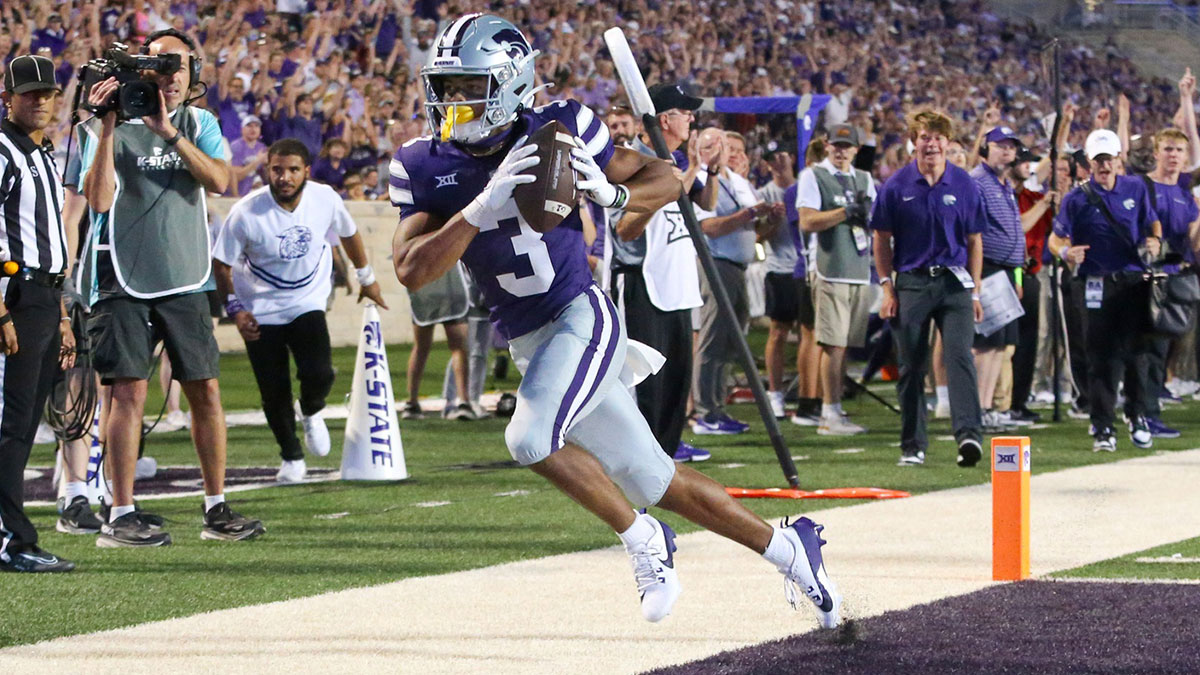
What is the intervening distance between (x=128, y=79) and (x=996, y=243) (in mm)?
6751

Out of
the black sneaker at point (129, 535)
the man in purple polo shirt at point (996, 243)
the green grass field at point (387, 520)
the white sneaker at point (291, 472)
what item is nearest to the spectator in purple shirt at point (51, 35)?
the green grass field at point (387, 520)

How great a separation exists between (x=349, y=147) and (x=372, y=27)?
2.77m

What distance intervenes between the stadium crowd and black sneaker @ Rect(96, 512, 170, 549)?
0.17ft

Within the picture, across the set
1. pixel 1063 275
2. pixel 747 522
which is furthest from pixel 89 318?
pixel 1063 275

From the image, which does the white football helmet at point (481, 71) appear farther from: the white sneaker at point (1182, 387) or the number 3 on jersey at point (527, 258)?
the white sneaker at point (1182, 387)

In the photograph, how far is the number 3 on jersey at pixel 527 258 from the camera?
16.4 ft

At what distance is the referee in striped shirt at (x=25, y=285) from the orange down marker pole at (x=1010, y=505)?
3354 millimetres

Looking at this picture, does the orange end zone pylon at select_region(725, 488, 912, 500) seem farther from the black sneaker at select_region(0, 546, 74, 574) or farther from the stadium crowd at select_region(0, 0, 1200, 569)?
the black sneaker at select_region(0, 546, 74, 574)

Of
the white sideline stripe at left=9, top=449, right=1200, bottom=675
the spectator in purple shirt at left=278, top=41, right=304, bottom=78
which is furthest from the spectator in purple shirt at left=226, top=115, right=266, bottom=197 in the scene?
the white sideline stripe at left=9, top=449, right=1200, bottom=675

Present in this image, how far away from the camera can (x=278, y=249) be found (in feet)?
30.6

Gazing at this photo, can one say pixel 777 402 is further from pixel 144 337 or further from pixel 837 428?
pixel 144 337

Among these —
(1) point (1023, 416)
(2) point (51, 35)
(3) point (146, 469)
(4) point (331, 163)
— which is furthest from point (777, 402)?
(2) point (51, 35)

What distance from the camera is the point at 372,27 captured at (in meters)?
20.7

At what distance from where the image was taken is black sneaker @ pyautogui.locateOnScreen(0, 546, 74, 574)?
6.49m
